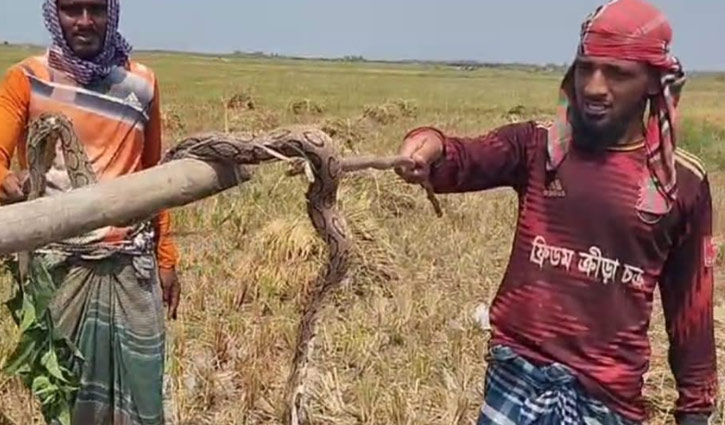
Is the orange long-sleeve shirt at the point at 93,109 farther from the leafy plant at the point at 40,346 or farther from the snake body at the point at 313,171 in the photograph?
the snake body at the point at 313,171

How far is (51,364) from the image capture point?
2857mm

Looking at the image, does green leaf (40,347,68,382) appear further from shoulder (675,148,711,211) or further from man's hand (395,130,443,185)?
shoulder (675,148,711,211)

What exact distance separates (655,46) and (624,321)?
57 cm

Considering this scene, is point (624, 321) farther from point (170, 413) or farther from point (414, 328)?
point (414, 328)

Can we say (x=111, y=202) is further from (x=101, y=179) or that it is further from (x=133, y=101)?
(x=133, y=101)

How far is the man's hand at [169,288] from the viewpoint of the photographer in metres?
3.36

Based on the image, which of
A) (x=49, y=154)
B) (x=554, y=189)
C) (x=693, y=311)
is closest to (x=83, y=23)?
(x=49, y=154)

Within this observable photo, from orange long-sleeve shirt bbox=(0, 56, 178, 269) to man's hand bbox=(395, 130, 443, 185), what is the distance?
0.92 meters

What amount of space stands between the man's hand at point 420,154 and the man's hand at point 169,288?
1.16 meters

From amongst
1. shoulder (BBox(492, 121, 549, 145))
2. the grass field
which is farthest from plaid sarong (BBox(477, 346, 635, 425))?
the grass field

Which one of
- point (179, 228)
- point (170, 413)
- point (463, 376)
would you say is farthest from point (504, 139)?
point (179, 228)

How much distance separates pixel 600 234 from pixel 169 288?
1.53 meters

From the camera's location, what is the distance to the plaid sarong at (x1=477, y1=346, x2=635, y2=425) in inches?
93.3

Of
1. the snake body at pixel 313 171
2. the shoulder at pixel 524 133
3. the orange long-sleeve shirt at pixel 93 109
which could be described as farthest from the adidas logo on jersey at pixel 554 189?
the orange long-sleeve shirt at pixel 93 109
